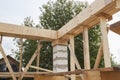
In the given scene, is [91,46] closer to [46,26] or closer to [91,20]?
[46,26]

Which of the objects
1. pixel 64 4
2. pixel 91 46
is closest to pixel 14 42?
pixel 64 4

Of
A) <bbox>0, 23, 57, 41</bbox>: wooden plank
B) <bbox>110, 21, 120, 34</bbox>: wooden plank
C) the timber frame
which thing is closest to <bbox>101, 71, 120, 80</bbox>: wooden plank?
the timber frame

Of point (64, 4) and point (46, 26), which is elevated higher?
point (64, 4)

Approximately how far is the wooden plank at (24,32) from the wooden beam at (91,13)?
20.1 inches

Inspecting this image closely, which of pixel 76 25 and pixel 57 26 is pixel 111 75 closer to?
pixel 76 25

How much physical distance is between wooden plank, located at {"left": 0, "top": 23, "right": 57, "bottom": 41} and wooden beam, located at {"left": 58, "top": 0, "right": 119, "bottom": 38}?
510 mm

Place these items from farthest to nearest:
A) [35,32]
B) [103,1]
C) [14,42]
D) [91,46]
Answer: [14,42] < [91,46] < [35,32] < [103,1]

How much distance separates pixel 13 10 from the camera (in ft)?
42.9

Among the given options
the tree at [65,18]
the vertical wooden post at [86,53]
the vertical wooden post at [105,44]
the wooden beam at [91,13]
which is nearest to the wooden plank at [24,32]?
the wooden beam at [91,13]

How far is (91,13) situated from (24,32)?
1.74 meters

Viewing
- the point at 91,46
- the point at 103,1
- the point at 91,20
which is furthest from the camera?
the point at 91,46

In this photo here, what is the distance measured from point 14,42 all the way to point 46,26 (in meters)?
3.29

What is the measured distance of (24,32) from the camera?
4.80 meters

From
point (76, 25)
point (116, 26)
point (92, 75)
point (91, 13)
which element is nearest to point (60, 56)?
point (76, 25)
